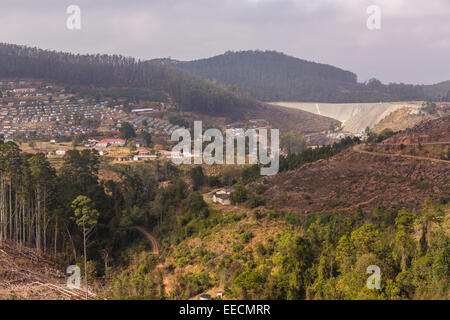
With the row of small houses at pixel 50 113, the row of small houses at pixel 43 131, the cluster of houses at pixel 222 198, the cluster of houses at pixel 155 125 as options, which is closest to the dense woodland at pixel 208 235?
the cluster of houses at pixel 222 198

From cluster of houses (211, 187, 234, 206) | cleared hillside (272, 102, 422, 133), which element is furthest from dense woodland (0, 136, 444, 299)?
cleared hillside (272, 102, 422, 133)

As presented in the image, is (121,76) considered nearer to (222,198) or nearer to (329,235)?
(222,198)

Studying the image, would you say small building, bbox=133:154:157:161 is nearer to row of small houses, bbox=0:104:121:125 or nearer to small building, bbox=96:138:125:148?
small building, bbox=96:138:125:148

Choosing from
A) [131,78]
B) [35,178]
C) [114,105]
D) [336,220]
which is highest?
[131,78]

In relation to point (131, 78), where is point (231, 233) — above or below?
below

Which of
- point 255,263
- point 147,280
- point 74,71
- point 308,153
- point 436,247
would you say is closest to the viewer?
point 436,247

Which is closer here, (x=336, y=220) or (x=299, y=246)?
(x=299, y=246)

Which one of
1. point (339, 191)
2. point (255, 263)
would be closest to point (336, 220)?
point (255, 263)

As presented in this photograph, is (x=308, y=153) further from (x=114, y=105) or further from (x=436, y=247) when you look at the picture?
(x=114, y=105)
